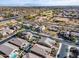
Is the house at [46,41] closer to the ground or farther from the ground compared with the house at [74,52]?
farther from the ground

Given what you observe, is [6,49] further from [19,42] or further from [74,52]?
[74,52]

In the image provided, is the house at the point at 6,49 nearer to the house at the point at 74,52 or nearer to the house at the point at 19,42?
the house at the point at 19,42

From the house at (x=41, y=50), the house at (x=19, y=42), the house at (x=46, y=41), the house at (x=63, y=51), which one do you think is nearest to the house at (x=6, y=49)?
the house at (x=19, y=42)

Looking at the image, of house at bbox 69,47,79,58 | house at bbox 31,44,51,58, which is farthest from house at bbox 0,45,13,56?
house at bbox 69,47,79,58

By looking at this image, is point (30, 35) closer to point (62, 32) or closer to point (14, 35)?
point (14, 35)

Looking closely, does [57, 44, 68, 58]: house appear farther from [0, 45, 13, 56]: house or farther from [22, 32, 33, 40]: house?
[0, 45, 13, 56]: house

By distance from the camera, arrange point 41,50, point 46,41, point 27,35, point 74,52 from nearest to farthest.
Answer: point 74,52, point 41,50, point 46,41, point 27,35

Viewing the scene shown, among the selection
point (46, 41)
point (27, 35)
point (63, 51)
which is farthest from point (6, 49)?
point (63, 51)

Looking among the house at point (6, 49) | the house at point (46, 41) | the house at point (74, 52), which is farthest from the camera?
the house at point (46, 41)

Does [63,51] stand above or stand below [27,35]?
below
